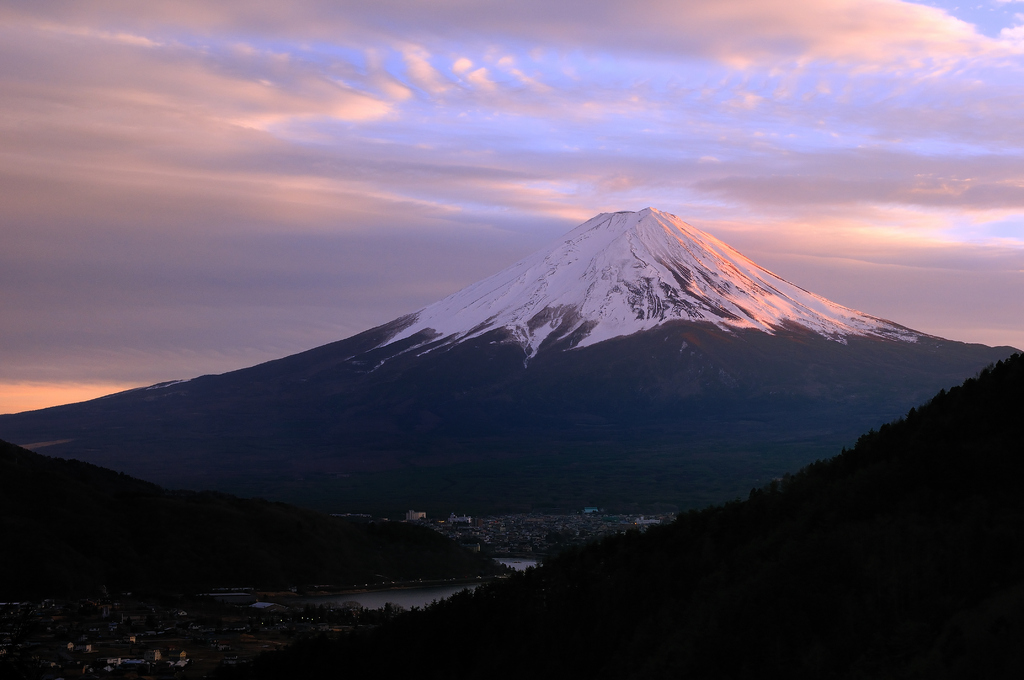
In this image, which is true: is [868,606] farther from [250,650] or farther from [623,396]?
[623,396]

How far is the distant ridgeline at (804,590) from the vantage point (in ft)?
80.4

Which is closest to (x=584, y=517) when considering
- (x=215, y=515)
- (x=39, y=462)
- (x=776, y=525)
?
(x=215, y=515)

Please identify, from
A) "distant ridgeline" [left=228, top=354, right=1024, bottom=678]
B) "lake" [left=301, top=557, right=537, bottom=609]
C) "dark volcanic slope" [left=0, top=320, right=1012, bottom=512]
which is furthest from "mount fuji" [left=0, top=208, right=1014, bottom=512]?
"distant ridgeline" [left=228, top=354, right=1024, bottom=678]

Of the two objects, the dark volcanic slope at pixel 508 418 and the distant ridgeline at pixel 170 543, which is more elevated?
the dark volcanic slope at pixel 508 418

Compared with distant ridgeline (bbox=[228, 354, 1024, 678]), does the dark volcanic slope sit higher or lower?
higher

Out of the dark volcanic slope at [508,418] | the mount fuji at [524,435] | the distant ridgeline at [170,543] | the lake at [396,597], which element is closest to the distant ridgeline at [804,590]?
the lake at [396,597]

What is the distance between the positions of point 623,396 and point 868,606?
170 metres

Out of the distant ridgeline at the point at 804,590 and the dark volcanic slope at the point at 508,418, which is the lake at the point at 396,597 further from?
the dark volcanic slope at the point at 508,418

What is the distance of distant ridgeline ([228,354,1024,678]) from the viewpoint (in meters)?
24.5

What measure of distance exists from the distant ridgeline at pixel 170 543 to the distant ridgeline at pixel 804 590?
25.1 metres

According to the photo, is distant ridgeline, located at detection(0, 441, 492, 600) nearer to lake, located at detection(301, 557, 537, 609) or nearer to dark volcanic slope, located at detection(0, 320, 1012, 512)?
lake, located at detection(301, 557, 537, 609)

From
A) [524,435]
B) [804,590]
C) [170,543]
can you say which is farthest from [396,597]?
[524,435]

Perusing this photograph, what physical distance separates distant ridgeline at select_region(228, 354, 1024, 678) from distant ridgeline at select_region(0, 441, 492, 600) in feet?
82.3

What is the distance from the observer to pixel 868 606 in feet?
85.1
